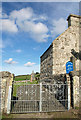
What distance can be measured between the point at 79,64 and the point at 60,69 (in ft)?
8.17

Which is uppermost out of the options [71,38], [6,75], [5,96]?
[71,38]

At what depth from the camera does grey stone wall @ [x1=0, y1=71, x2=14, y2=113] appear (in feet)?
14.5

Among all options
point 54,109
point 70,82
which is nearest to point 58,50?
point 70,82

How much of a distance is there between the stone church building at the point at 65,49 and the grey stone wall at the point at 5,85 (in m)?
4.92

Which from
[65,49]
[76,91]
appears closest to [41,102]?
[76,91]

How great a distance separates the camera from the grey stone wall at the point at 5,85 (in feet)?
14.5

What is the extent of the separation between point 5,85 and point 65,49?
7.22 metres

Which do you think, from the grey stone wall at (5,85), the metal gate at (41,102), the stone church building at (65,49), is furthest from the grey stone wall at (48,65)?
the grey stone wall at (5,85)

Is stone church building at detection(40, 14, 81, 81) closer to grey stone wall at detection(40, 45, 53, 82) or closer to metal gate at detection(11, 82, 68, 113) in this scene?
grey stone wall at detection(40, 45, 53, 82)

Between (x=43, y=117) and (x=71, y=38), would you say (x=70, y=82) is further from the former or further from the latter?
(x=71, y=38)

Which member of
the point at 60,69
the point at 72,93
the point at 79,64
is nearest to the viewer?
the point at 72,93

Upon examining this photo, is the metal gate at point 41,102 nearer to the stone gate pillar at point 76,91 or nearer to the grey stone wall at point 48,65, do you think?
the stone gate pillar at point 76,91

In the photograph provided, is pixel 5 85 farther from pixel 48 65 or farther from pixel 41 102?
pixel 48 65

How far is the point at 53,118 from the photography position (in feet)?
12.6
